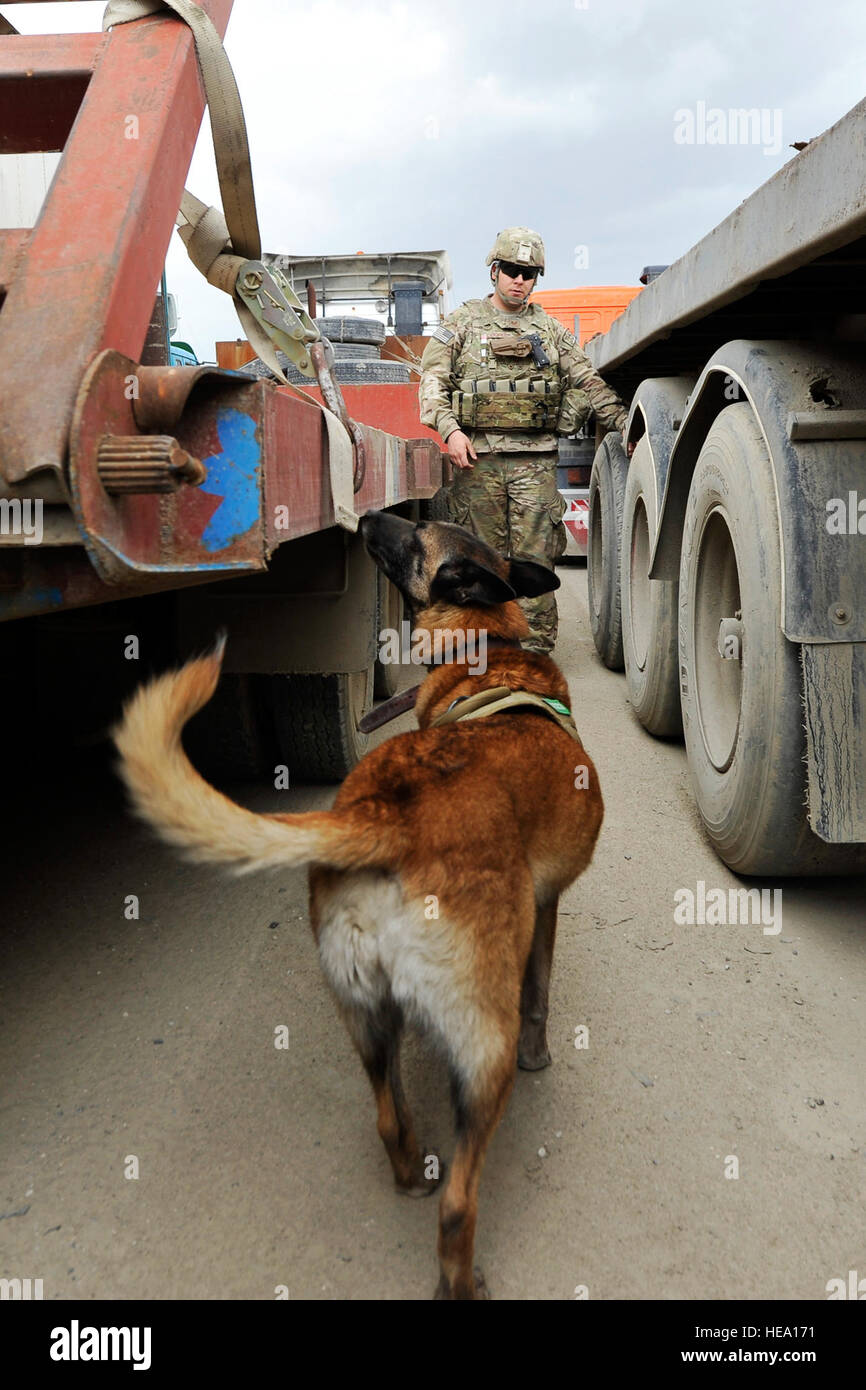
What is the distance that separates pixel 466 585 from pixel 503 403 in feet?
9.90

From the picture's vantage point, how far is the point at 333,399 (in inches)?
110


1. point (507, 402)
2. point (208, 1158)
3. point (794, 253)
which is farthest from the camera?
point (507, 402)

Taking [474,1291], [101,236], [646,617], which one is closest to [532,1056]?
[474,1291]

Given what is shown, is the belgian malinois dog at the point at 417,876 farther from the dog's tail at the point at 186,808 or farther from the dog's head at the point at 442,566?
the dog's head at the point at 442,566

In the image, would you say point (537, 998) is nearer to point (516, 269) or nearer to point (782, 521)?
point (782, 521)

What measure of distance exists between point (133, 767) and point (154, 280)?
91 cm

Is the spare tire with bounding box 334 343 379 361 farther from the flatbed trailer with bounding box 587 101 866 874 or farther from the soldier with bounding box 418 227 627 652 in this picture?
the flatbed trailer with bounding box 587 101 866 874

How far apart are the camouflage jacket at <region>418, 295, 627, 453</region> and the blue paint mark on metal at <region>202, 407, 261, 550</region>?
3.67m

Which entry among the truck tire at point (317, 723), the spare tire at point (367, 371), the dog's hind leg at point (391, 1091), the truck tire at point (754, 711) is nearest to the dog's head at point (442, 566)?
the truck tire at point (754, 711)

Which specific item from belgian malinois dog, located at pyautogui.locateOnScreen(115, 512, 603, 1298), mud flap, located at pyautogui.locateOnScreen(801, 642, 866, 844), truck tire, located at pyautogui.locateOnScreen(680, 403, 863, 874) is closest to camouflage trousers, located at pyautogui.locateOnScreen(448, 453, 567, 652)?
truck tire, located at pyautogui.locateOnScreen(680, 403, 863, 874)

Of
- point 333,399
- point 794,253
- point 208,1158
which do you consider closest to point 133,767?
point 208,1158

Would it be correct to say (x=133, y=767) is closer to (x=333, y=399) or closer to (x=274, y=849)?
(x=274, y=849)

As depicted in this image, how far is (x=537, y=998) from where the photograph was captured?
7.15 ft

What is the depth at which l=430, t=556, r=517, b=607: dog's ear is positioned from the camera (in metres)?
2.49
